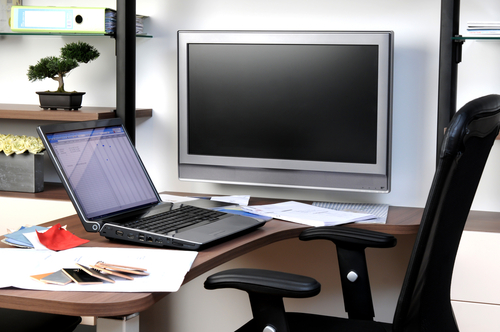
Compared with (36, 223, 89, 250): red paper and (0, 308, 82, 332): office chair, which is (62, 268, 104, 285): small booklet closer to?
(36, 223, 89, 250): red paper

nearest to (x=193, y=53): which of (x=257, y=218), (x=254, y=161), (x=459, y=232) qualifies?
(x=254, y=161)

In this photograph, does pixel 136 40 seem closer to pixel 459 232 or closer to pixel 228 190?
pixel 228 190

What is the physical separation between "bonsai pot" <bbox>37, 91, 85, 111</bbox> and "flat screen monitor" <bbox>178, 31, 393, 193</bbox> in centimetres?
46

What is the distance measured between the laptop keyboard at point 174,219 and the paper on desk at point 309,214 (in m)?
0.22

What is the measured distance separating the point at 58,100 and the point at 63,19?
1.10ft

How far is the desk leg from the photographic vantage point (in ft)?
3.37

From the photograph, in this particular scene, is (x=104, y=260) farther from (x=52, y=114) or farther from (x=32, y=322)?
(x=52, y=114)

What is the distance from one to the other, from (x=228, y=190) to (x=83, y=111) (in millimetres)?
704

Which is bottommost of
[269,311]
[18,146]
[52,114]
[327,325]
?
[327,325]

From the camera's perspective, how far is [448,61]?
76.4 inches

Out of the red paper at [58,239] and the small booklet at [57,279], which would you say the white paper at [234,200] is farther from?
the small booklet at [57,279]

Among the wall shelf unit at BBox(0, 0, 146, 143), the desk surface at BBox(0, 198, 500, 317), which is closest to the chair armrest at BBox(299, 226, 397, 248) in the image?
the desk surface at BBox(0, 198, 500, 317)

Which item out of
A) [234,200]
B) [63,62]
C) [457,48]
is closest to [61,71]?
[63,62]

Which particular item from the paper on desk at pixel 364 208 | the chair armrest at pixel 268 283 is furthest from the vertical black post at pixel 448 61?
the chair armrest at pixel 268 283
